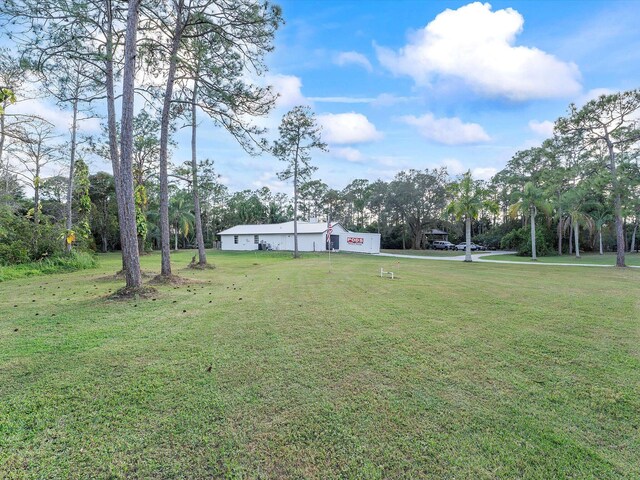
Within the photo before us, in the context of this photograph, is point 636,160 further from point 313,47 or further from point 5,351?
point 5,351

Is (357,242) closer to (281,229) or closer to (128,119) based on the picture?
(281,229)

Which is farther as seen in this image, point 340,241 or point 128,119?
point 340,241

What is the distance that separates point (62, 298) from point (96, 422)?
624 centimetres

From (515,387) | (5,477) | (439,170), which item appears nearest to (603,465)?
(515,387)

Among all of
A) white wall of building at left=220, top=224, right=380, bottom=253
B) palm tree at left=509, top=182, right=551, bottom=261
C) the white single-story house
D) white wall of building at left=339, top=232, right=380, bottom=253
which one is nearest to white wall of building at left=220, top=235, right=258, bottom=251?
the white single-story house

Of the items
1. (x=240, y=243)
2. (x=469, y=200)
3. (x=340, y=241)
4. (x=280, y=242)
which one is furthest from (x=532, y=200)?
(x=240, y=243)

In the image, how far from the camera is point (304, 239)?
3334 cm

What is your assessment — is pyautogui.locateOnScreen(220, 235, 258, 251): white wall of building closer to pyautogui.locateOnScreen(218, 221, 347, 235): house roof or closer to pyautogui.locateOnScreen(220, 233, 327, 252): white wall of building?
pyautogui.locateOnScreen(220, 233, 327, 252): white wall of building

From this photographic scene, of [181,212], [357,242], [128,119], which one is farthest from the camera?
[181,212]

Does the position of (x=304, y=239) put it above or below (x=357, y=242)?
above

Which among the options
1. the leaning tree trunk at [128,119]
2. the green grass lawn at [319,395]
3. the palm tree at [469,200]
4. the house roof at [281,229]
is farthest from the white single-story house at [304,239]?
the green grass lawn at [319,395]

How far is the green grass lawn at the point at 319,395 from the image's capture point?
2072 mm

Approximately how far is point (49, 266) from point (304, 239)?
22.8 metres

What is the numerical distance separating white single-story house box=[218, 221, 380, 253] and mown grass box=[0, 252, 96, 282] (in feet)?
67.1
